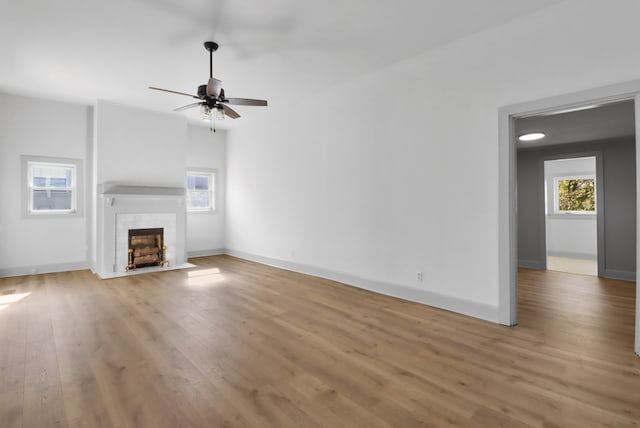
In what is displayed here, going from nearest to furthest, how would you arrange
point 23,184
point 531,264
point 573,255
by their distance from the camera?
1. point 23,184
2. point 531,264
3. point 573,255

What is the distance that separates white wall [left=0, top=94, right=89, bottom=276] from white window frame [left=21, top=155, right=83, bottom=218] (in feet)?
0.22

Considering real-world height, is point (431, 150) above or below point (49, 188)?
above

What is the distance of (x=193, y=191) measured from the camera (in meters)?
7.77

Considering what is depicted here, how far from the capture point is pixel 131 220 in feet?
19.6

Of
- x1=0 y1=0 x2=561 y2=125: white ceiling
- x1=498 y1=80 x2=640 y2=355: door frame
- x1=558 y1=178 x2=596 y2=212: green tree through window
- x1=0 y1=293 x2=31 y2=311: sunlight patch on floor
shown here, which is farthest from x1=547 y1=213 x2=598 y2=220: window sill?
x1=0 y1=293 x2=31 y2=311: sunlight patch on floor

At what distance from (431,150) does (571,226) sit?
278 inches

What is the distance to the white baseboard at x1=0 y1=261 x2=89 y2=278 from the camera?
5496 mm

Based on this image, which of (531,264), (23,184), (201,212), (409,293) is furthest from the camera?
(201,212)

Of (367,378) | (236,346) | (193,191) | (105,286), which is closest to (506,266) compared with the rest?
(367,378)

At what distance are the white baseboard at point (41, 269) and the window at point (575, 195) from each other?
11560 millimetres

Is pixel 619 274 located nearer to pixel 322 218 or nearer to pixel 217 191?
pixel 322 218

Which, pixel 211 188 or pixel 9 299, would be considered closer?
pixel 9 299

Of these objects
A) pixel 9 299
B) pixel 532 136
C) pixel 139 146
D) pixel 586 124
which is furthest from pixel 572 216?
pixel 9 299

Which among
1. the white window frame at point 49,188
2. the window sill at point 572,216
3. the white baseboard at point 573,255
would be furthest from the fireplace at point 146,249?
the window sill at point 572,216
